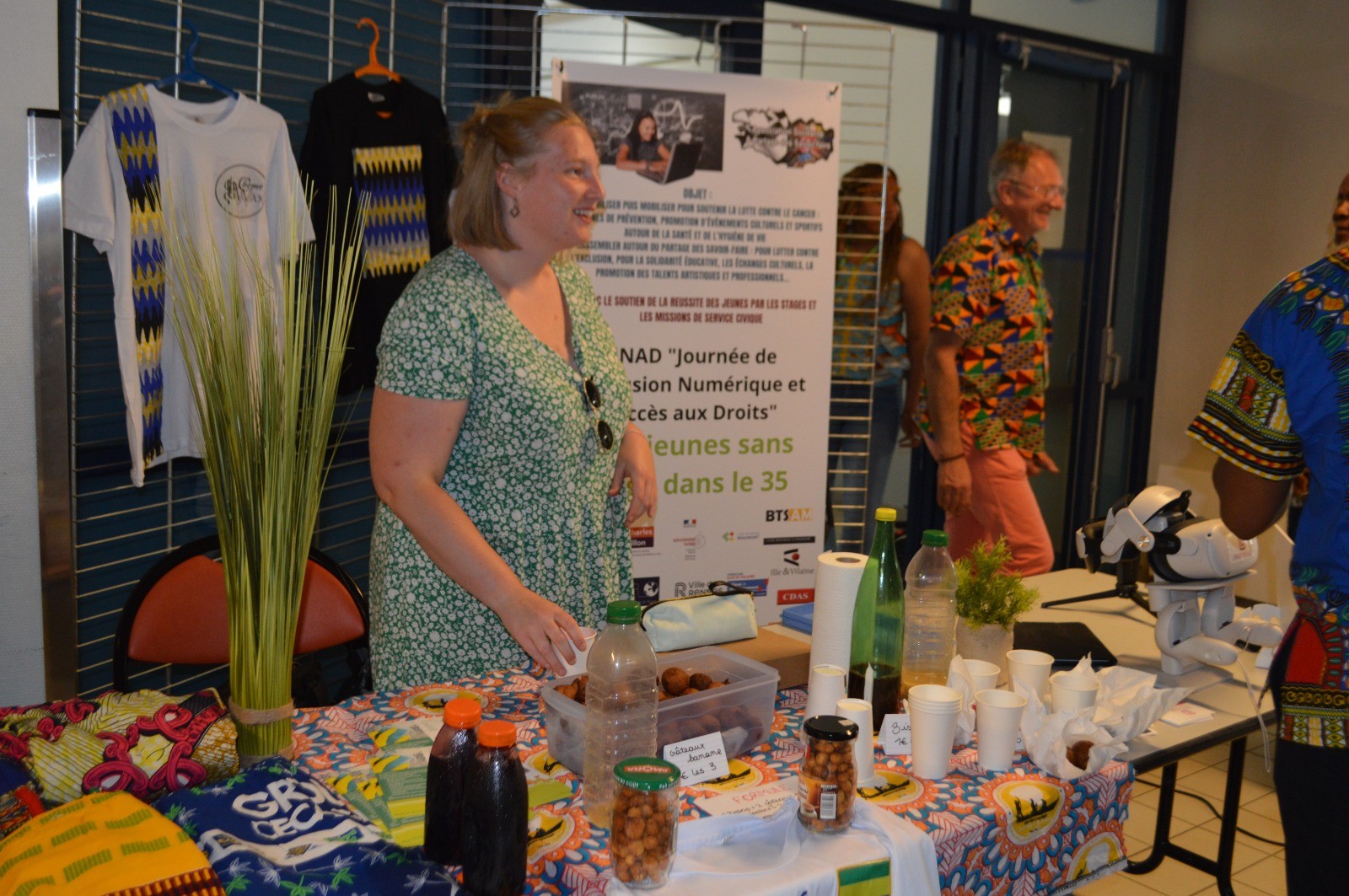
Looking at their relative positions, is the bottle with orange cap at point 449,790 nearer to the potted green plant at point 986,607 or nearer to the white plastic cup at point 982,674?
the white plastic cup at point 982,674

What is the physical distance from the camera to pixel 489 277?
1.95 m

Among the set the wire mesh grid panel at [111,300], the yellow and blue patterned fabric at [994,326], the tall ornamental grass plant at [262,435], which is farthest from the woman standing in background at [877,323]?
the tall ornamental grass plant at [262,435]

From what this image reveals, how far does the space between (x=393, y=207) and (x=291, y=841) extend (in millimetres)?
2511

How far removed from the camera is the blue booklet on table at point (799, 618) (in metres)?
1.96

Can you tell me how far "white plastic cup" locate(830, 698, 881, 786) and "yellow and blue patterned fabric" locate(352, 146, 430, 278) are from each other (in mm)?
2327

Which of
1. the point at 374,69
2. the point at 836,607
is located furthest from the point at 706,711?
the point at 374,69

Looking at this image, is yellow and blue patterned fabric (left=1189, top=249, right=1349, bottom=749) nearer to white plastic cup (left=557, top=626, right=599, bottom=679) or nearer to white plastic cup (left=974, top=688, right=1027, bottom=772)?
white plastic cup (left=974, top=688, right=1027, bottom=772)

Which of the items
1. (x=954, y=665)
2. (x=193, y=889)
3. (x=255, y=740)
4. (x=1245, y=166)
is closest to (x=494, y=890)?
(x=193, y=889)

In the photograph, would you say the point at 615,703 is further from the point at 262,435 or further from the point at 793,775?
the point at 262,435

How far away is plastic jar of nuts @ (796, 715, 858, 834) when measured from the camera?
4.09ft

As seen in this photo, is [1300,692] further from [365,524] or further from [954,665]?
[365,524]

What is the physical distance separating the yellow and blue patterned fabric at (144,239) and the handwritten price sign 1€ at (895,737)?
205 cm

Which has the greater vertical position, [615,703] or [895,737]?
[615,703]

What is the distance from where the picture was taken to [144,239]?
272 centimetres
